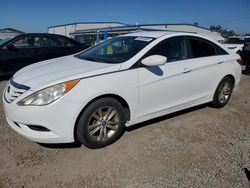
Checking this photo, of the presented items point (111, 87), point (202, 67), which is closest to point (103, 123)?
point (111, 87)

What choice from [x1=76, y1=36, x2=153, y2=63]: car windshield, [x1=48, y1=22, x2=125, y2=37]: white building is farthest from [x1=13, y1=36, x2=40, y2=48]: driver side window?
[x1=48, y1=22, x2=125, y2=37]: white building

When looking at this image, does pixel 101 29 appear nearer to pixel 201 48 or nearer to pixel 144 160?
pixel 201 48

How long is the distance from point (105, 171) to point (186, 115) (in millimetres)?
2359

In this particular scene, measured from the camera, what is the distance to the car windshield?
3845 mm

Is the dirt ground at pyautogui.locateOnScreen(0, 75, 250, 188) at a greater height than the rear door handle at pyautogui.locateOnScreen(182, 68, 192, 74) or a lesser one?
lesser

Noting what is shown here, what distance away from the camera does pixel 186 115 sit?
4828 mm

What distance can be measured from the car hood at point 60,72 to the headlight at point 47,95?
7 centimetres

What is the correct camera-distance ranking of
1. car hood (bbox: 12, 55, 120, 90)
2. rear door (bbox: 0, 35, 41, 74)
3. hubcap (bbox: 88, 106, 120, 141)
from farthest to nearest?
rear door (bbox: 0, 35, 41, 74) → hubcap (bbox: 88, 106, 120, 141) → car hood (bbox: 12, 55, 120, 90)

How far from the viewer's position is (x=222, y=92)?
518 centimetres

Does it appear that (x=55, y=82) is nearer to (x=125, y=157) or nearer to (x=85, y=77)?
(x=85, y=77)

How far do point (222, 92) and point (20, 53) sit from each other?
5.93m

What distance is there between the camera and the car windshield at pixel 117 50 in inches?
151

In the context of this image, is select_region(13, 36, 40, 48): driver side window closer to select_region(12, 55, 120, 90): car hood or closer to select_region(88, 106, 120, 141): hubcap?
select_region(12, 55, 120, 90): car hood

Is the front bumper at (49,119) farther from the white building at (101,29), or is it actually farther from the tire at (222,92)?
the white building at (101,29)
